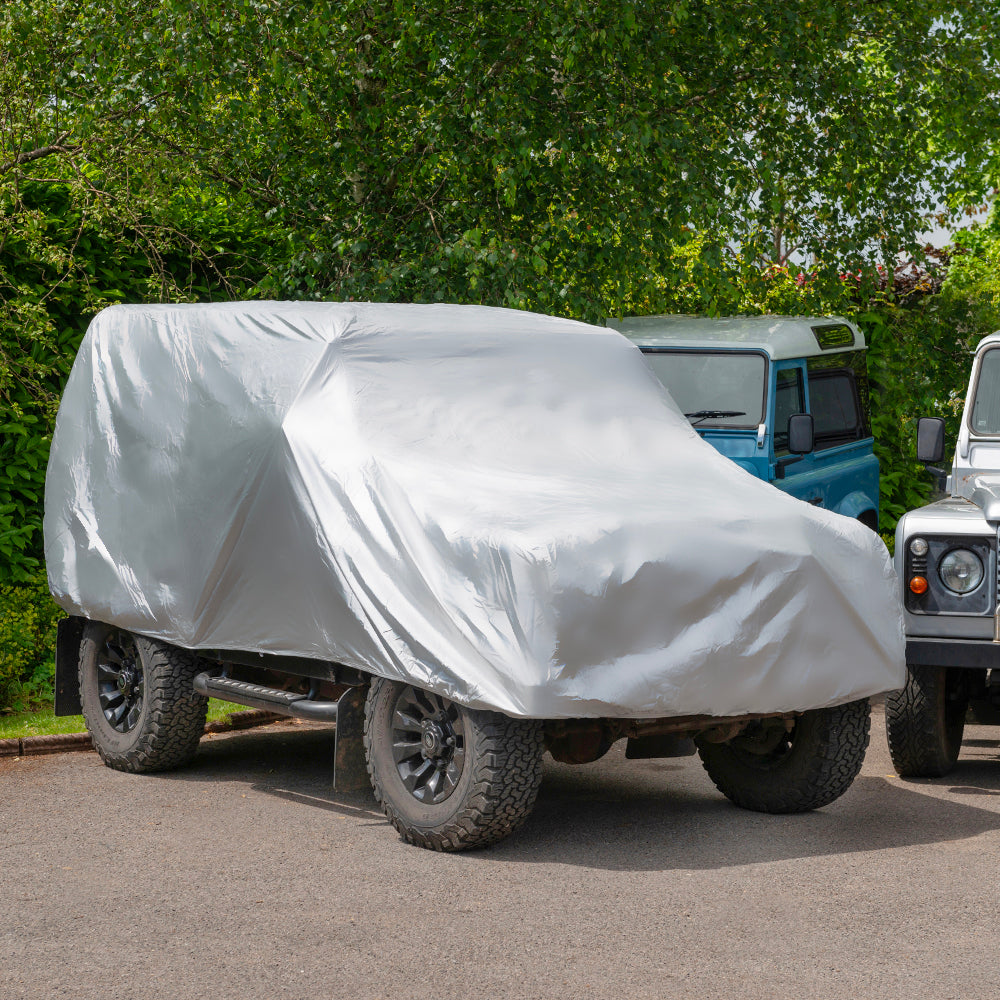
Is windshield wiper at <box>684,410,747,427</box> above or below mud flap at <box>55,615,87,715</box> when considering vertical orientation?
above

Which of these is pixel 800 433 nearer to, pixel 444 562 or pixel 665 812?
pixel 665 812

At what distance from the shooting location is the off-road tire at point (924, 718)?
24.3 feet

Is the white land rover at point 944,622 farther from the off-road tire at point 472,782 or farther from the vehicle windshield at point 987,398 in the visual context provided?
the off-road tire at point 472,782

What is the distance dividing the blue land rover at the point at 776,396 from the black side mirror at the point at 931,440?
2044 millimetres

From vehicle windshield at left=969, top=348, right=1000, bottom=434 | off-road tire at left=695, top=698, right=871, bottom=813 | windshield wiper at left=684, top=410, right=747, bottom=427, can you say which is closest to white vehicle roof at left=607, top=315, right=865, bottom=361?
windshield wiper at left=684, top=410, right=747, bottom=427

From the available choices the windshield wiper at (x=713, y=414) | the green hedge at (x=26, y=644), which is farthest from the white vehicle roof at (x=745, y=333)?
the green hedge at (x=26, y=644)

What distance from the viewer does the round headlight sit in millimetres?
7145

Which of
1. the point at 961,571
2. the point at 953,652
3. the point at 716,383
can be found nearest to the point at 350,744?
the point at 953,652

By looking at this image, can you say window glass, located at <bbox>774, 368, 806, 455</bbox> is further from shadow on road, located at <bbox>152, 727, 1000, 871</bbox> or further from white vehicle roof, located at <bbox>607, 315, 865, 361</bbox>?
shadow on road, located at <bbox>152, 727, 1000, 871</bbox>

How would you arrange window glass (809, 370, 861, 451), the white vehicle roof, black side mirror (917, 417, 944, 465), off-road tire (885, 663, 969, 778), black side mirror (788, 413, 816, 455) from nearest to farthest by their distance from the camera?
off-road tire (885, 663, 969, 778) < black side mirror (917, 417, 944, 465) < black side mirror (788, 413, 816, 455) < the white vehicle roof < window glass (809, 370, 861, 451)

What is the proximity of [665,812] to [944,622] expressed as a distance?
1598mm

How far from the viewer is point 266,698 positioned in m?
7.12

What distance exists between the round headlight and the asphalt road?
3.47 ft

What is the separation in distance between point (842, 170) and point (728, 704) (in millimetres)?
7519
